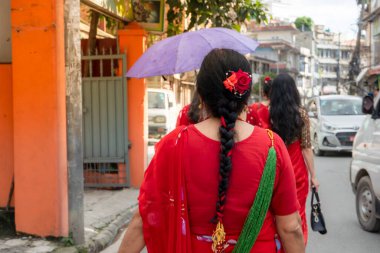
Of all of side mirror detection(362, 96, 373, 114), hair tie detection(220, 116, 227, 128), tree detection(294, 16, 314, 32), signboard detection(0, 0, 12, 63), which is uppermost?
tree detection(294, 16, 314, 32)

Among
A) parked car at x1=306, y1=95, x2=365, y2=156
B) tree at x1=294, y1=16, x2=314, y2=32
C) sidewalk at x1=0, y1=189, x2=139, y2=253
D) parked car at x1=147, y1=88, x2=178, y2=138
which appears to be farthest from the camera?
tree at x1=294, y1=16, x2=314, y2=32

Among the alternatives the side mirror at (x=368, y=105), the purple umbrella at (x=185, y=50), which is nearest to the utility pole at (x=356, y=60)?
the side mirror at (x=368, y=105)

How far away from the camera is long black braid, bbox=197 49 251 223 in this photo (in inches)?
81.1

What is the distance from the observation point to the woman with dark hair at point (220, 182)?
82.2 inches

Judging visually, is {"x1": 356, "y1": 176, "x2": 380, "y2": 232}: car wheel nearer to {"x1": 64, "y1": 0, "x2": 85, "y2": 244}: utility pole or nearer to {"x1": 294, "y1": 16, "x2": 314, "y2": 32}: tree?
{"x1": 64, "y1": 0, "x2": 85, "y2": 244}: utility pole

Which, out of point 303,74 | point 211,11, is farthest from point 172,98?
point 303,74

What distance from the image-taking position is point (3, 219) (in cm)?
642

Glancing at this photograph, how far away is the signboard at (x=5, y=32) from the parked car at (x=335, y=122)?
10757 millimetres

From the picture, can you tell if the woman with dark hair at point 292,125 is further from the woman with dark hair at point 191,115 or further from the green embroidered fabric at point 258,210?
the green embroidered fabric at point 258,210

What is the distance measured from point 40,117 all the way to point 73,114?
1.12 feet

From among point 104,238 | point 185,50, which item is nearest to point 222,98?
point 185,50

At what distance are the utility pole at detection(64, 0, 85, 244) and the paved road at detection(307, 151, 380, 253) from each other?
8.59ft


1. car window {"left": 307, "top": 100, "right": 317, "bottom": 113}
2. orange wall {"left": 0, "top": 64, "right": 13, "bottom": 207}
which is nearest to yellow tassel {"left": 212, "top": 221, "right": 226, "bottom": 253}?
orange wall {"left": 0, "top": 64, "right": 13, "bottom": 207}

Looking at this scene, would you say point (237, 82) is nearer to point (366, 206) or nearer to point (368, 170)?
point (368, 170)
